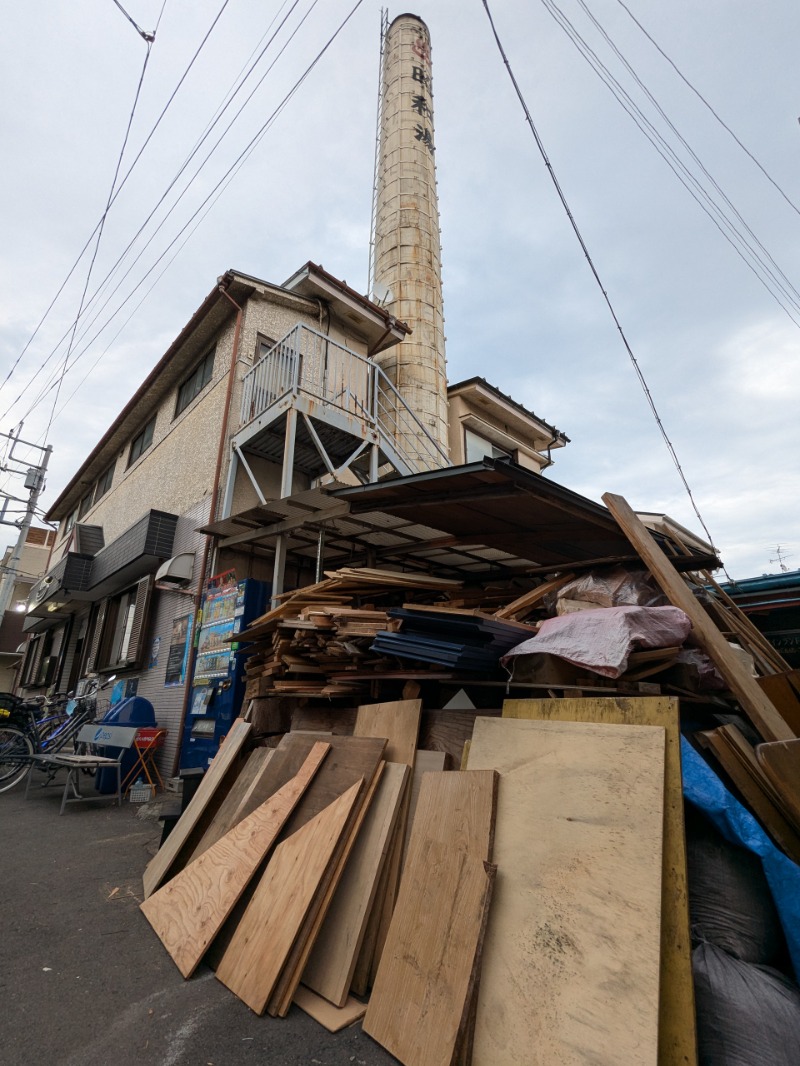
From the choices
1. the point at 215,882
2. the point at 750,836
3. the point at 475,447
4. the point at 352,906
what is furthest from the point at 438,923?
the point at 475,447

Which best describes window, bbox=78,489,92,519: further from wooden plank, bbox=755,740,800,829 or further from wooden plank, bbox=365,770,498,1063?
wooden plank, bbox=755,740,800,829

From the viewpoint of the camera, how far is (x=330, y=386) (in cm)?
903

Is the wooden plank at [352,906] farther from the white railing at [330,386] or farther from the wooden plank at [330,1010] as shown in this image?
the white railing at [330,386]

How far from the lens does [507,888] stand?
7.02 feet

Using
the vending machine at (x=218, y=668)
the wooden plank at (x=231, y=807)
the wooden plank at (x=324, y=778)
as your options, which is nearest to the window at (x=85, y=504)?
the vending machine at (x=218, y=668)

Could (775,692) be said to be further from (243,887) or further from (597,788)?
(243,887)

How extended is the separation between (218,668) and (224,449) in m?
3.51

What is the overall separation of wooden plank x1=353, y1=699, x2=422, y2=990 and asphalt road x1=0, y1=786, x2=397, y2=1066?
0.34 m

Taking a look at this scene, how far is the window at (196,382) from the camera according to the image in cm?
991

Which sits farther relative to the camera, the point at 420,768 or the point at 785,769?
the point at 420,768

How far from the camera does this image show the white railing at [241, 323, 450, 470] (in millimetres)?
7965

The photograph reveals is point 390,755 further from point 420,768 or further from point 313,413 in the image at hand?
point 313,413

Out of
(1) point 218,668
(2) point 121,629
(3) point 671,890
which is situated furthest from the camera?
(2) point 121,629

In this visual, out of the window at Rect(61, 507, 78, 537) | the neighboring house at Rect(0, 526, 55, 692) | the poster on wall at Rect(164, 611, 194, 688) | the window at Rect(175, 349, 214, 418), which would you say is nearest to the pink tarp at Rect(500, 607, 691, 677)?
the poster on wall at Rect(164, 611, 194, 688)
